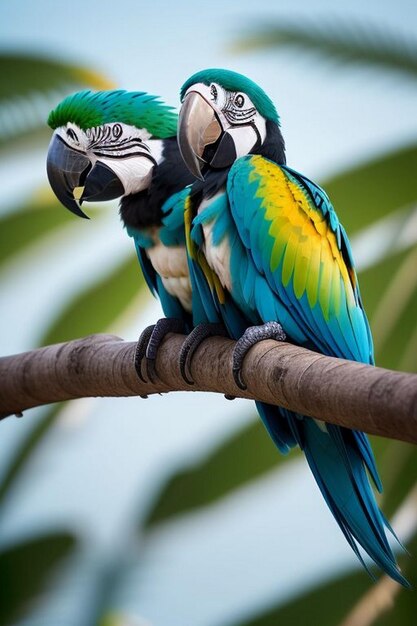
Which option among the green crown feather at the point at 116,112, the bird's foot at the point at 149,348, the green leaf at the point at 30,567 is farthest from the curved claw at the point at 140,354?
the green leaf at the point at 30,567

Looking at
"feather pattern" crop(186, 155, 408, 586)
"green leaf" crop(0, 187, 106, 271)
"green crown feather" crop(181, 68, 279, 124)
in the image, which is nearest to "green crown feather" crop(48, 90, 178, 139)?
"green crown feather" crop(181, 68, 279, 124)

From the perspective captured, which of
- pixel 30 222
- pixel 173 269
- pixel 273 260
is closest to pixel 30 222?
pixel 30 222

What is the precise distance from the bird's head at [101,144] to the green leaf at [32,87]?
2.51ft

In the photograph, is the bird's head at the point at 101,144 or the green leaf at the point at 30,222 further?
the green leaf at the point at 30,222

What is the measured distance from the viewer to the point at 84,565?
255 cm

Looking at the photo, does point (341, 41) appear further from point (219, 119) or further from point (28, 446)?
point (28, 446)

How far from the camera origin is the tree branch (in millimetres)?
822

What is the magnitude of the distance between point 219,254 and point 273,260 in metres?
0.08

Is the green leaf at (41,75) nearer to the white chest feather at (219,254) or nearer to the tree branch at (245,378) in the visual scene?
the tree branch at (245,378)

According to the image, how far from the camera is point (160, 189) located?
1.44 metres

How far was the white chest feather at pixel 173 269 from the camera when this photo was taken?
1.42 metres

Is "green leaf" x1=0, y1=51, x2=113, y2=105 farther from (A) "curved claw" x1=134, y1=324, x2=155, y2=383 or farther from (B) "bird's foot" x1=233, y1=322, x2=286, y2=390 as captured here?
(B) "bird's foot" x1=233, y1=322, x2=286, y2=390

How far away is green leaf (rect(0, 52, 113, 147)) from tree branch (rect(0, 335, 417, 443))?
88 cm

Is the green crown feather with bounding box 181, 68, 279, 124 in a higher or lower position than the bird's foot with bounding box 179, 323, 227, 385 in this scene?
higher
